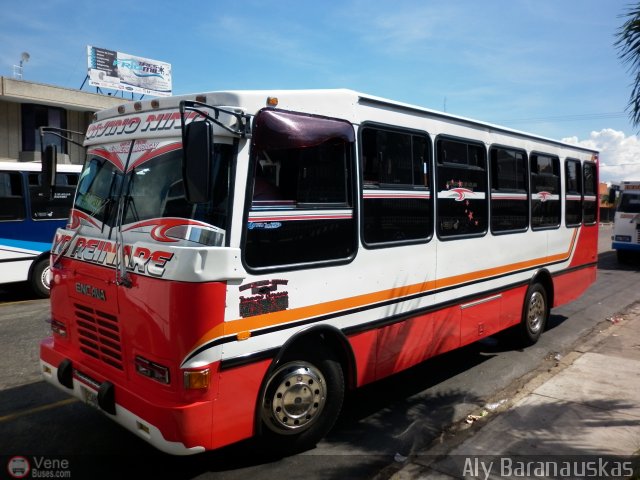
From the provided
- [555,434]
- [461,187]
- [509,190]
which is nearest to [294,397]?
[555,434]

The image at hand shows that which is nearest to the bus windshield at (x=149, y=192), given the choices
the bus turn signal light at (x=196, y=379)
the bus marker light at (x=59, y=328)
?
the bus turn signal light at (x=196, y=379)

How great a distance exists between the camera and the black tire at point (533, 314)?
7.02m

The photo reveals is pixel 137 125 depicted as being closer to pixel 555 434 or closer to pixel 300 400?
pixel 300 400

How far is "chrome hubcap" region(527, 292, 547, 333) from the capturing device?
23.5 feet

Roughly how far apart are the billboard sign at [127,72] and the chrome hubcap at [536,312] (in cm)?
2575

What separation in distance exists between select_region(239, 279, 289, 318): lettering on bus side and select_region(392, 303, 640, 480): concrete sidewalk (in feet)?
5.02

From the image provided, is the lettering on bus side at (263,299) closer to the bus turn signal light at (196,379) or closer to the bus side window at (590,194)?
the bus turn signal light at (196,379)

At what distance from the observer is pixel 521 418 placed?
4.71 m

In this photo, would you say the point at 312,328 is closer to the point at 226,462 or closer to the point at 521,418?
the point at 226,462

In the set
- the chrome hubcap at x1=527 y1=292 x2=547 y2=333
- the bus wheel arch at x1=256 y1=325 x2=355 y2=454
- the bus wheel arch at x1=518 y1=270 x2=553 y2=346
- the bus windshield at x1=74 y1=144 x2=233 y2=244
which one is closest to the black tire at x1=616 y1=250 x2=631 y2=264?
the bus wheel arch at x1=518 y1=270 x2=553 y2=346

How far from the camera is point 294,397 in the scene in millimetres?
3900

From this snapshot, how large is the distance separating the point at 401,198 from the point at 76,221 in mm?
2906

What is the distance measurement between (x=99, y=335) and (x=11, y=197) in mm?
7445

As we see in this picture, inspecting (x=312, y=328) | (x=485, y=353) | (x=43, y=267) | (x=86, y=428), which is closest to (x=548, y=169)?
(x=485, y=353)
